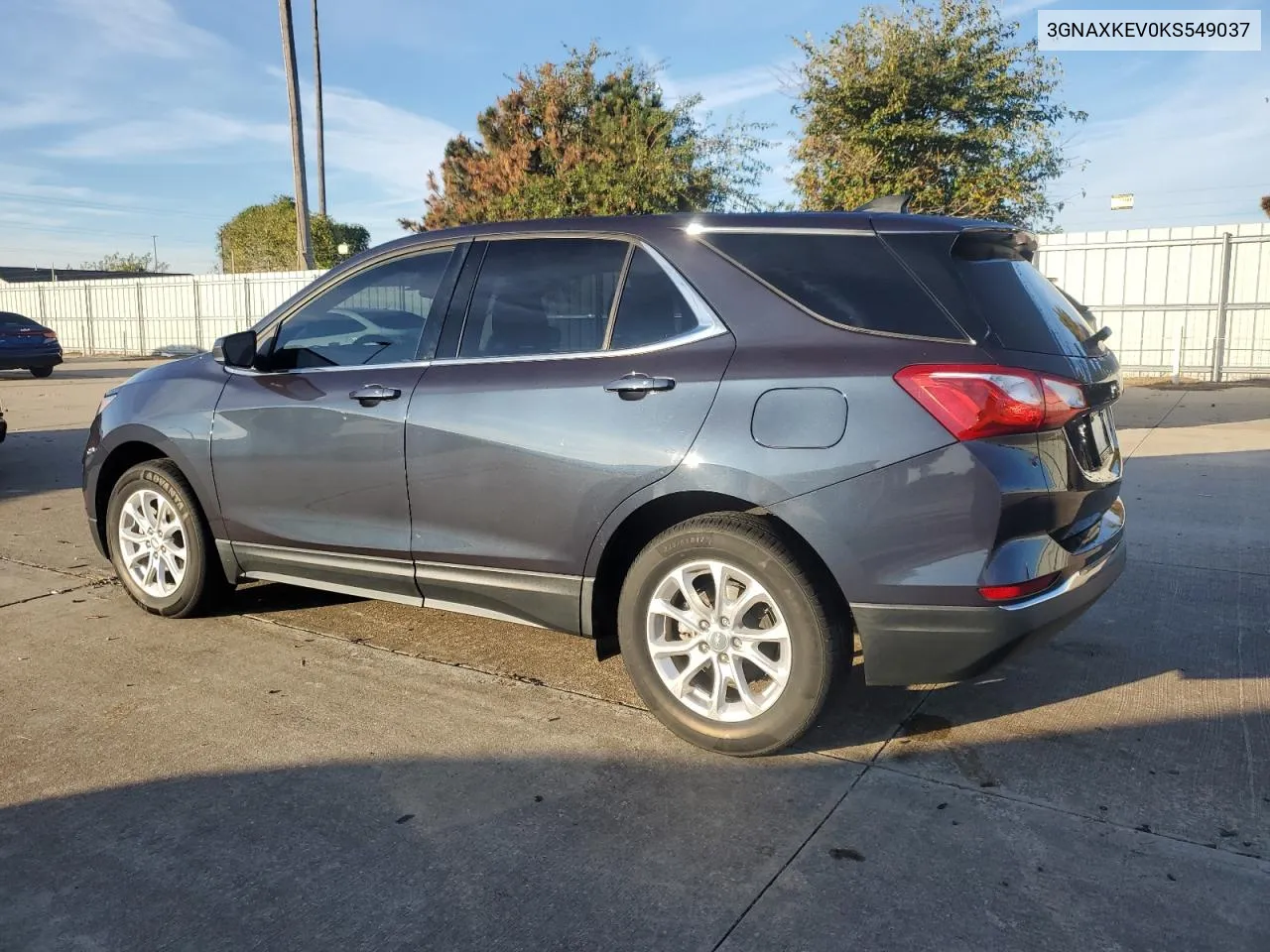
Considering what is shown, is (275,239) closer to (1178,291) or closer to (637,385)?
(1178,291)

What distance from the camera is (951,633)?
9.73 ft

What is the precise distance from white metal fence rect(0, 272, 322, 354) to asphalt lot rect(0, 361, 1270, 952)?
21963 mm

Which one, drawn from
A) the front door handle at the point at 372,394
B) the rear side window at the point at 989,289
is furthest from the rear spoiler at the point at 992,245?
the front door handle at the point at 372,394

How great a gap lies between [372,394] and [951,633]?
2.33m

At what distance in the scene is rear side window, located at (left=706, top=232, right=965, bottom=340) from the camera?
306 cm

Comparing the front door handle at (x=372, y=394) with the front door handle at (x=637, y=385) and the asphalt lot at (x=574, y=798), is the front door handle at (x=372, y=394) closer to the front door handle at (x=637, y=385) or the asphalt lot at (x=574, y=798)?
the front door handle at (x=637, y=385)

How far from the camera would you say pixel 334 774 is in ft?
10.4

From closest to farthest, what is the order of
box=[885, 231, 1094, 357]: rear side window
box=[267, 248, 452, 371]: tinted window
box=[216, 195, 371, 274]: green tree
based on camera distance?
box=[885, 231, 1094, 357]: rear side window → box=[267, 248, 452, 371]: tinted window → box=[216, 195, 371, 274]: green tree

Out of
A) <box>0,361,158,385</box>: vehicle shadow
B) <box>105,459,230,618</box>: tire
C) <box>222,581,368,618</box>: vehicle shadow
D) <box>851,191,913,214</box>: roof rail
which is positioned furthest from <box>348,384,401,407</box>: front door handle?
<box>0,361,158,385</box>: vehicle shadow

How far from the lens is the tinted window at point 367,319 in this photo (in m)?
4.05

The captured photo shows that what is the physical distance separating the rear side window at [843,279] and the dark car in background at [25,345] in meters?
20.9

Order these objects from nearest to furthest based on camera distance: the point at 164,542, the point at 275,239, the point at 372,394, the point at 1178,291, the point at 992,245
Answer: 1. the point at 992,245
2. the point at 372,394
3. the point at 164,542
4. the point at 1178,291
5. the point at 275,239

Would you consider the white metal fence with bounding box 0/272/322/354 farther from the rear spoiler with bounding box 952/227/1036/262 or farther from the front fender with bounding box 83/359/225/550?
the rear spoiler with bounding box 952/227/1036/262

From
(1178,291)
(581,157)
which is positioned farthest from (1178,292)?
(581,157)
